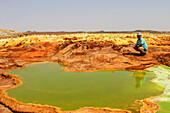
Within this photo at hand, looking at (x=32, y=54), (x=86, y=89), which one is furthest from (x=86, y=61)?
(x=32, y=54)

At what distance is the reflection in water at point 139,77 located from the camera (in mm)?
7642

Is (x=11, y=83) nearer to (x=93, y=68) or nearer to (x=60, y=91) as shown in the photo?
(x=60, y=91)

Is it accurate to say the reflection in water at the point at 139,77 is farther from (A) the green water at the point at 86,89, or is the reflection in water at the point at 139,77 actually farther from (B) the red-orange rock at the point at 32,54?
(B) the red-orange rock at the point at 32,54

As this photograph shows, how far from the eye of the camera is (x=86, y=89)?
6969 mm

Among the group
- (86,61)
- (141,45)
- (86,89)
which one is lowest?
(86,89)

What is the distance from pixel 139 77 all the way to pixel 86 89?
3.28 metres

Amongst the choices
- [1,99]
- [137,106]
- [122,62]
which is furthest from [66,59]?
[137,106]

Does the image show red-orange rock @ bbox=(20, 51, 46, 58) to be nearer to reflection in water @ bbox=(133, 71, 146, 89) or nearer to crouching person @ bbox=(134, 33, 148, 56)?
crouching person @ bbox=(134, 33, 148, 56)

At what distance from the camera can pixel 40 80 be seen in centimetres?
844

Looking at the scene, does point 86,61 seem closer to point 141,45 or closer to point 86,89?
point 141,45

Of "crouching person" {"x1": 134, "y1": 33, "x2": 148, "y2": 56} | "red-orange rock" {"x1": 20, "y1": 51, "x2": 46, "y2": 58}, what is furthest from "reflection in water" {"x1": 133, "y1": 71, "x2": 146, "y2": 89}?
"red-orange rock" {"x1": 20, "y1": 51, "x2": 46, "y2": 58}

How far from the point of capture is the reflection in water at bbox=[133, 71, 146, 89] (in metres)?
7.64

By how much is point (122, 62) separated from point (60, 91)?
5.78m

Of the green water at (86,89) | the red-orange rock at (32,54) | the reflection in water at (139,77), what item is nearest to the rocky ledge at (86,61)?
the red-orange rock at (32,54)
